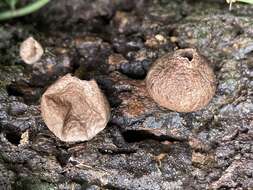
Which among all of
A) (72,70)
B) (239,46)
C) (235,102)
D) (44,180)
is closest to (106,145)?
(44,180)

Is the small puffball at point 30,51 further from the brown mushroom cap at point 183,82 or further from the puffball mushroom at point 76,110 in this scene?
the brown mushroom cap at point 183,82

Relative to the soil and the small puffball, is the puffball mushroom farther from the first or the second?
the small puffball

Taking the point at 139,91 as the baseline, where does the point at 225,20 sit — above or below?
above

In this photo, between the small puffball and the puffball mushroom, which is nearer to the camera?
the puffball mushroom

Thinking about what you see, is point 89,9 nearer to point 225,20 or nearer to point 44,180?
point 225,20

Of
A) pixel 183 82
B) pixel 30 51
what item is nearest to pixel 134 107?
pixel 183 82

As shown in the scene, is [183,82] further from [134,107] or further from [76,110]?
[76,110]

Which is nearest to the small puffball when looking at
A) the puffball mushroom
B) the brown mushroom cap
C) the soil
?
the soil

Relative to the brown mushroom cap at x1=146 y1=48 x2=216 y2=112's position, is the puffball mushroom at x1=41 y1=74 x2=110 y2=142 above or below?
below
